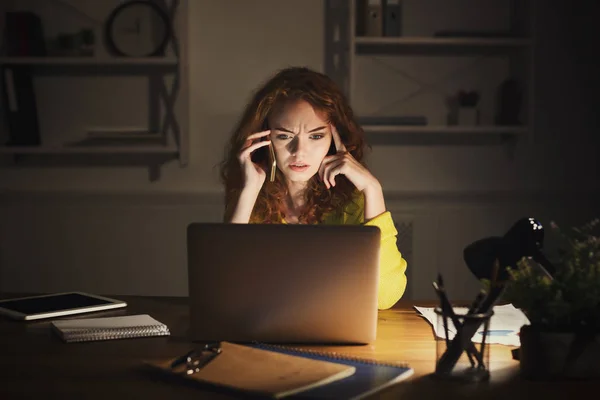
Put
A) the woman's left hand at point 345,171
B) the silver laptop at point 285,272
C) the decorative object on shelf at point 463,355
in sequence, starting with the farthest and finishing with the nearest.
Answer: the woman's left hand at point 345,171 < the silver laptop at point 285,272 < the decorative object on shelf at point 463,355

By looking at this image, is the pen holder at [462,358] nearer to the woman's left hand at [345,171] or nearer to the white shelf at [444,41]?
the woman's left hand at [345,171]

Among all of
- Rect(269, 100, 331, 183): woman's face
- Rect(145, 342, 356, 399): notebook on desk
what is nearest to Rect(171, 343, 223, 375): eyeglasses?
Rect(145, 342, 356, 399): notebook on desk

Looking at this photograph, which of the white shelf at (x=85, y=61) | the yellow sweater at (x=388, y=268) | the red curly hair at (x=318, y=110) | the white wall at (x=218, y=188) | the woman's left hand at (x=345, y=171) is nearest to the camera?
the yellow sweater at (x=388, y=268)

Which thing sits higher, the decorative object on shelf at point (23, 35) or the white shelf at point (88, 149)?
the decorative object on shelf at point (23, 35)

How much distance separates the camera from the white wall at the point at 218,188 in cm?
334

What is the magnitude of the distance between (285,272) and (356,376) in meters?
0.23

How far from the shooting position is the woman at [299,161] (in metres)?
1.99

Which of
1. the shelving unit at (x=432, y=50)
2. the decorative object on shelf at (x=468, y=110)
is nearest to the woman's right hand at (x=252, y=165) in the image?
the shelving unit at (x=432, y=50)

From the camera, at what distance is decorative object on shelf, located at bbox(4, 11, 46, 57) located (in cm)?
319

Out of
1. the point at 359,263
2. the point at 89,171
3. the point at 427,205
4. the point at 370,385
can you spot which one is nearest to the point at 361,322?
the point at 359,263

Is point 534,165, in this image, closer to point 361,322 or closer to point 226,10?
point 226,10

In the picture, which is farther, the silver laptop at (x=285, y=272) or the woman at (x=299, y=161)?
the woman at (x=299, y=161)

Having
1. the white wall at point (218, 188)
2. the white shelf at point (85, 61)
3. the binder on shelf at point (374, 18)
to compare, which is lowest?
the white wall at point (218, 188)

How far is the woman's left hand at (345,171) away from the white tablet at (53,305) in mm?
610
